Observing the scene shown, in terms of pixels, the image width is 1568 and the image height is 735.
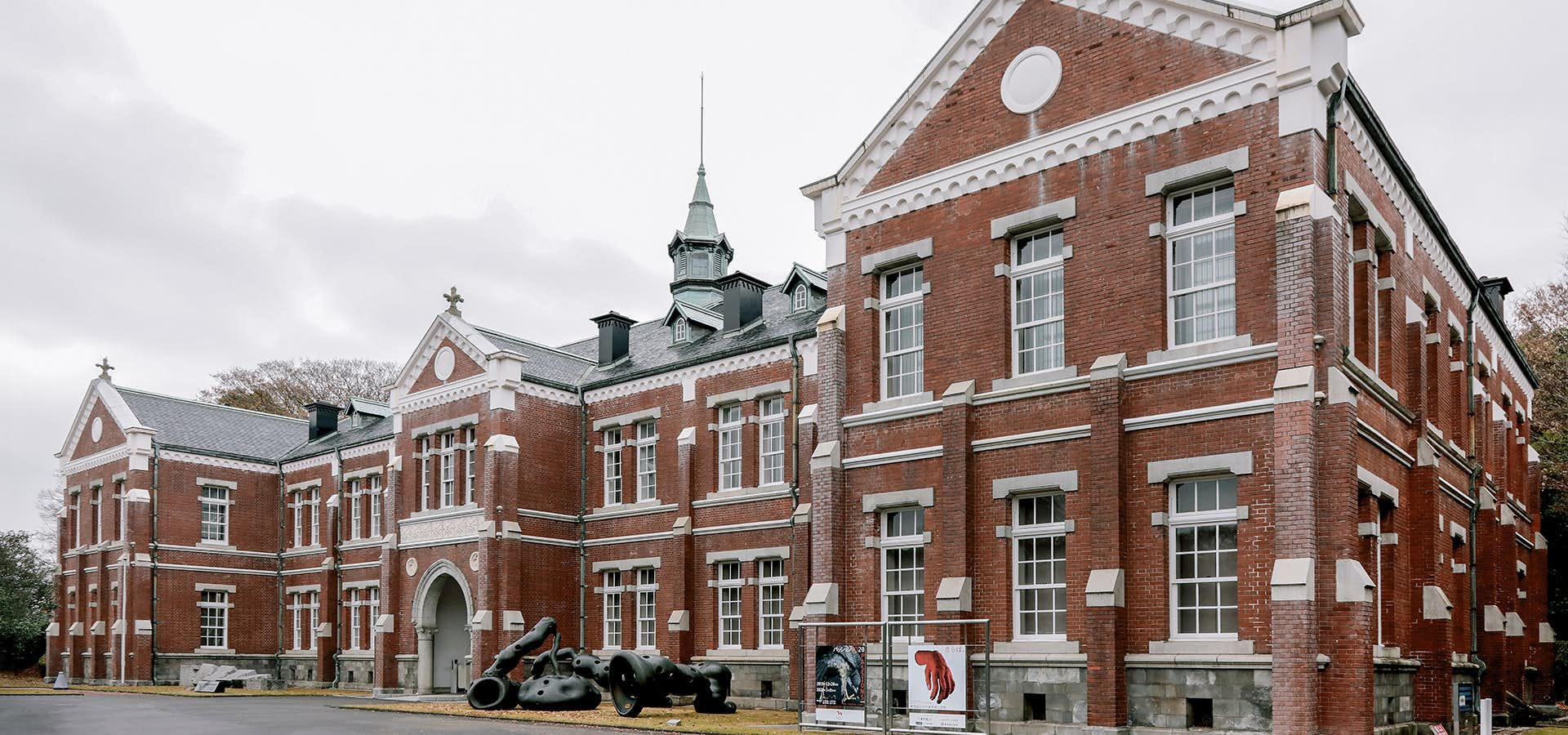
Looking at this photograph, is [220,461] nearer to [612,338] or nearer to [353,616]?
[353,616]

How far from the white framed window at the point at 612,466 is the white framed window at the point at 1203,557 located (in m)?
18.4

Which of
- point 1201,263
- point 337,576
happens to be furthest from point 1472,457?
point 337,576

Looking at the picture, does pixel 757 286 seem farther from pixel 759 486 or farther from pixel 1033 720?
pixel 1033 720

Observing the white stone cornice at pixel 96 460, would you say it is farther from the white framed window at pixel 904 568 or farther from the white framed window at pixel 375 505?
the white framed window at pixel 904 568

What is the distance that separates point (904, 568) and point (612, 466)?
46.1ft

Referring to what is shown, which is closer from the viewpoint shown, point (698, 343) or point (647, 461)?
point (647, 461)

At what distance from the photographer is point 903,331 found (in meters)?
21.7

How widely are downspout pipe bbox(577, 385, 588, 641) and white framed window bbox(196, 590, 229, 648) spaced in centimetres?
1768

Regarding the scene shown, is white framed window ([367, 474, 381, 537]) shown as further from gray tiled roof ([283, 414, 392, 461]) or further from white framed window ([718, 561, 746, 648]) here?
white framed window ([718, 561, 746, 648])

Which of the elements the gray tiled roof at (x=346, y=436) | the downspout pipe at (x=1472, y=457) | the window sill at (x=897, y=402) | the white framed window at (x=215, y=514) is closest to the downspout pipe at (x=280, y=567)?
the gray tiled roof at (x=346, y=436)

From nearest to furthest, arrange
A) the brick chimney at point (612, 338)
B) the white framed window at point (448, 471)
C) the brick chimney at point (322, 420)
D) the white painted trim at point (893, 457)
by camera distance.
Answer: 1. the white painted trim at point (893, 457)
2. the white framed window at point (448, 471)
3. the brick chimney at point (612, 338)
4. the brick chimney at point (322, 420)

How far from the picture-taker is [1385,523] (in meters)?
19.1

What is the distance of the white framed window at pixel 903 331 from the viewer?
2133 cm

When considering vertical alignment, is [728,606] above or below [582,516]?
below
